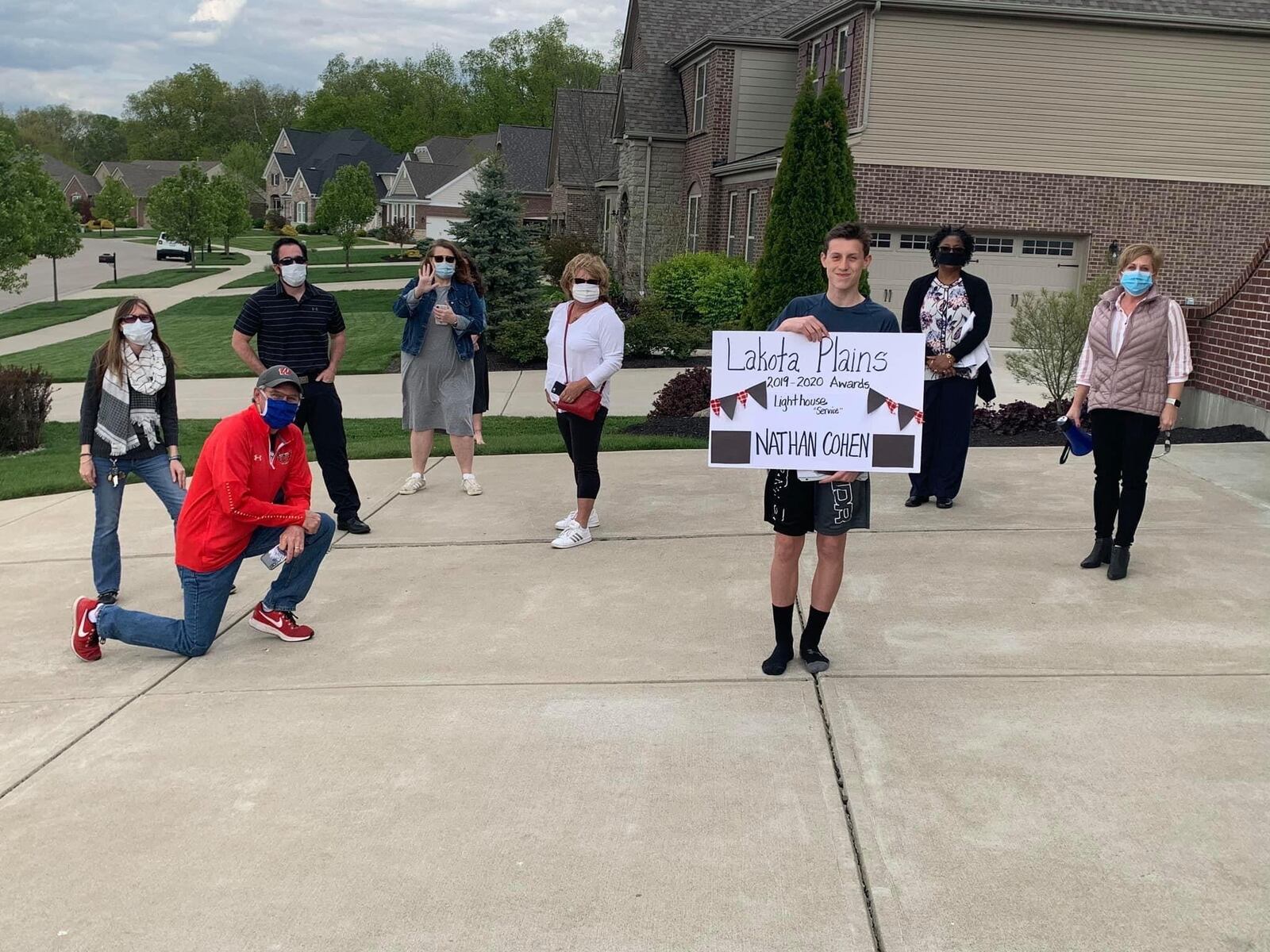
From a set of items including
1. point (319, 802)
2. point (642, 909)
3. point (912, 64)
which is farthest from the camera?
point (912, 64)

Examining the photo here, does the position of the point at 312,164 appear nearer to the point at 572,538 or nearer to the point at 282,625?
the point at 572,538

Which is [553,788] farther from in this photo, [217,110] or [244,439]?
[217,110]

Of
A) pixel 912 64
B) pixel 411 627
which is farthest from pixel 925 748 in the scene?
pixel 912 64

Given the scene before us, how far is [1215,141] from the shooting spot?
22.6 m

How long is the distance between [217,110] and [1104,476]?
14355cm

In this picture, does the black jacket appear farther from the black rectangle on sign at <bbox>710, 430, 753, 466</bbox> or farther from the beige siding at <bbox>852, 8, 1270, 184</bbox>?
the beige siding at <bbox>852, 8, 1270, 184</bbox>

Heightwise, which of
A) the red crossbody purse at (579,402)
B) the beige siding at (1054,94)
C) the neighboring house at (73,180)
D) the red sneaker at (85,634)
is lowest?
Answer: the red sneaker at (85,634)

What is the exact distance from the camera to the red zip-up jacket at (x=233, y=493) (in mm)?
Result: 5371

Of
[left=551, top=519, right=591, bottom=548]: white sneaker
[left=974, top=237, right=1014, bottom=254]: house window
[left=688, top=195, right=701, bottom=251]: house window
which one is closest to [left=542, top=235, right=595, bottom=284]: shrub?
[left=688, top=195, right=701, bottom=251]: house window

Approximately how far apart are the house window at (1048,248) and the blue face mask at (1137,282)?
17.4 m

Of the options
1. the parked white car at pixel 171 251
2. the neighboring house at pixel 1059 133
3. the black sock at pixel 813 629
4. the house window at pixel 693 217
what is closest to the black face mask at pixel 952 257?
the black sock at pixel 813 629

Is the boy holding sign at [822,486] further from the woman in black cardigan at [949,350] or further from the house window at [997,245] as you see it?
the house window at [997,245]

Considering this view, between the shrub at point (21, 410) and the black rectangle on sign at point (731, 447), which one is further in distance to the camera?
the shrub at point (21, 410)

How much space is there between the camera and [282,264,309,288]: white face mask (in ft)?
24.9
